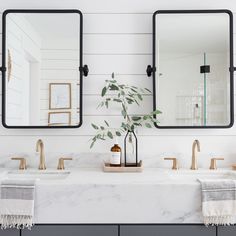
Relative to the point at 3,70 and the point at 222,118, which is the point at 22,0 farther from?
the point at 222,118

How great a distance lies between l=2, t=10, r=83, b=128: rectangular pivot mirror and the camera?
2.32 metres

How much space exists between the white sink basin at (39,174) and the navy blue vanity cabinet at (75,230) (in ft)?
1.38

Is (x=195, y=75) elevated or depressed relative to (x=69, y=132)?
elevated

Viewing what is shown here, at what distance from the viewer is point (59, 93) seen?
232 centimetres

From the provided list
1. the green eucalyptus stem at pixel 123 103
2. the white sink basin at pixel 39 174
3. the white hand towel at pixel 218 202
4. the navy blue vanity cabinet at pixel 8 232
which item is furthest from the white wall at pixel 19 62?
the white hand towel at pixel 218 202

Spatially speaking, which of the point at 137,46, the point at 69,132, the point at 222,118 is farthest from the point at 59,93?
the point at 222,118

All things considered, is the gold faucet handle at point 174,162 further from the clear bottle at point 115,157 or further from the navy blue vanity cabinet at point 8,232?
the navy blue vanity cabinet at point 8,232

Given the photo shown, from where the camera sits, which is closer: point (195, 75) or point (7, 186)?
point (7, 186)

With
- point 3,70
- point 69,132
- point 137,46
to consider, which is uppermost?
point 137,46

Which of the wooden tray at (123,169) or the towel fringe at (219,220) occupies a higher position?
the wooden tray at (123,169)

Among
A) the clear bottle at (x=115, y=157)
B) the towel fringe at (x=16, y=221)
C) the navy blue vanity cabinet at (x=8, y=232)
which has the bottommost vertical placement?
the navy blue vanity cabinet at (x=8, y=232)

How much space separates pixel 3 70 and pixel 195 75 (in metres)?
1.31

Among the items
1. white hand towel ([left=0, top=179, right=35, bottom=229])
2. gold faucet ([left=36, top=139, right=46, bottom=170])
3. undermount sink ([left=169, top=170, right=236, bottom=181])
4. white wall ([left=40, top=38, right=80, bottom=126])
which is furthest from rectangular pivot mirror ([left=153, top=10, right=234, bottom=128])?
white hand towel ([left=0, top=179, right=35, bottom=229])

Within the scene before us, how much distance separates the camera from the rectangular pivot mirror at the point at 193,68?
7.64ft
